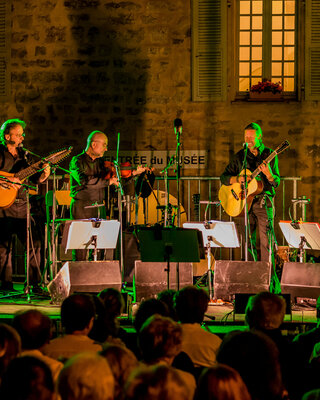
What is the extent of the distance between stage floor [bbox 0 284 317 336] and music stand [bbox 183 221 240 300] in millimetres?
694

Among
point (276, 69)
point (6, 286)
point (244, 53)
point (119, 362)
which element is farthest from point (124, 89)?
Result: point (119, 362)

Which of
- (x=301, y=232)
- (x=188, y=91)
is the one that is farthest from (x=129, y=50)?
(x=301, y=232)

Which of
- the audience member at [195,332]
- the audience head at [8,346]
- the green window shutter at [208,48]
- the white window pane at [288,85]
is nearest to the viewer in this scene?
the audience head at [8,346]

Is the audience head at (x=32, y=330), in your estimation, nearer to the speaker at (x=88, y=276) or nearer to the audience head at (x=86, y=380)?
the audience head at (x=86, y=380)

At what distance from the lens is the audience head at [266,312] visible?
14.1 feet

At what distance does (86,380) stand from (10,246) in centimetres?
604

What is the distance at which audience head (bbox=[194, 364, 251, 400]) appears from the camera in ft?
7.63

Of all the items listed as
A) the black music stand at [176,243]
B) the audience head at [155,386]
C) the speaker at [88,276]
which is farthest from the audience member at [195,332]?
the speaker at [88,276]

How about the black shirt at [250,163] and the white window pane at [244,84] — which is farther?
the white window pane at [244,84]

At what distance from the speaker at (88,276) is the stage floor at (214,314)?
295 millimetres

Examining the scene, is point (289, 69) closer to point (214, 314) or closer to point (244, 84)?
point (244, 84)

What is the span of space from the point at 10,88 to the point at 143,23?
2.64 m

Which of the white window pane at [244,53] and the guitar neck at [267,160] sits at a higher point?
the white window pane at [244,53]

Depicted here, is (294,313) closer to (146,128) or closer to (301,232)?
(301,232)
